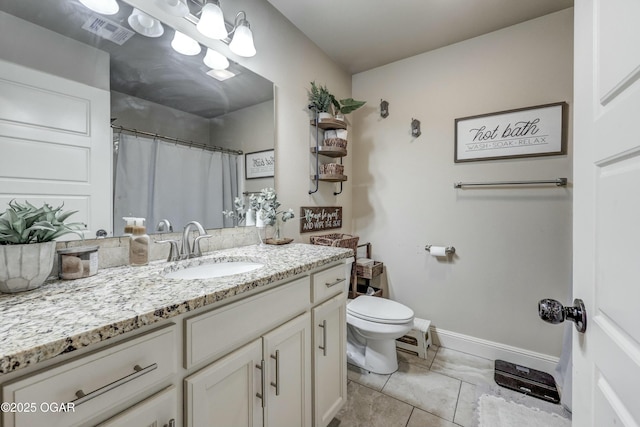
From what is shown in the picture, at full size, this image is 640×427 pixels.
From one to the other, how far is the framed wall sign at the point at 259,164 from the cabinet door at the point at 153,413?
3.97 feet

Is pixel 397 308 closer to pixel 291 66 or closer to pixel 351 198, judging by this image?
pixel 351 198

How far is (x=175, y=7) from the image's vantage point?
1.23m

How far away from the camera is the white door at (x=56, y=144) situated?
0.86 m

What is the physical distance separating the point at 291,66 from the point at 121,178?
140cm

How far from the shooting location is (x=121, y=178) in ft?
3.68

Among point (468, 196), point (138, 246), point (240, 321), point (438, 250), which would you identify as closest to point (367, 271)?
point (438, 250)

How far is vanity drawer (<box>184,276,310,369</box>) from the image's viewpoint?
0.73m

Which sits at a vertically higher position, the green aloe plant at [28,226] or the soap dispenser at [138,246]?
the green aloe plant at [28,226]

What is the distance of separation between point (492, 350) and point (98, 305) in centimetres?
243

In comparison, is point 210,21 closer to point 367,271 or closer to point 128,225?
point 128,225

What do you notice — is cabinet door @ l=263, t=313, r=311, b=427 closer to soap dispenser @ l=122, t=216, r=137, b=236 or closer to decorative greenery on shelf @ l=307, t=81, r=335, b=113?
soap dispenser @ l=122, t=216, r=137, b=236

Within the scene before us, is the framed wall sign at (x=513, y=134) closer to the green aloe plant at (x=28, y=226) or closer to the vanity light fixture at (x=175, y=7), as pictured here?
the vanity light fixture at (x=175, y=7)

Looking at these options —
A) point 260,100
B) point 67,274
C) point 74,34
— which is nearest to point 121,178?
point 67,274

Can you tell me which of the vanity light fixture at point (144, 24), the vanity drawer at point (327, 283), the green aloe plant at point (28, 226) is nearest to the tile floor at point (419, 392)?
the vanity drawer at point (327, 283)
